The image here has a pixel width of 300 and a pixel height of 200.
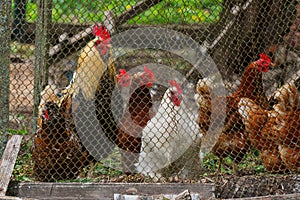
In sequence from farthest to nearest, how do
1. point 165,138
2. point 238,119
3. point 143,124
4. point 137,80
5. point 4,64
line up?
point 238,119 → point 137,80 → point 143,124 → point 165,138 → point 4,64

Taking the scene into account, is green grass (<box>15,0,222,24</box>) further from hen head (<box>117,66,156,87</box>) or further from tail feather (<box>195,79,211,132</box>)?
tail feather (<box>195,79,211,132</box>)

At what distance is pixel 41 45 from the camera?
13.8 ft

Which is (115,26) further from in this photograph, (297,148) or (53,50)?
(297,148)

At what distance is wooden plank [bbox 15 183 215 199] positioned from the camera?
11.1ft

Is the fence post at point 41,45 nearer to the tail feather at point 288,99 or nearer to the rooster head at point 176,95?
the rooster head at point 176,95

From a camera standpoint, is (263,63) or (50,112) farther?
(263,63)

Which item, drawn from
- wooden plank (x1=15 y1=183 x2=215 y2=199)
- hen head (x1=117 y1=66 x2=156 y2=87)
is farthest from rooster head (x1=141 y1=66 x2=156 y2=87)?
wooden plank (x1=15 y1=183 x2=215 y2=199)

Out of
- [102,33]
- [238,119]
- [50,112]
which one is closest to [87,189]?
[50,112]

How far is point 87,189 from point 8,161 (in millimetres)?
568

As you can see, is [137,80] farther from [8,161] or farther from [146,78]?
[8,161]

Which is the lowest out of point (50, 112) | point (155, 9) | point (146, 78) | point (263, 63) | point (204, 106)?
point (50, 112)

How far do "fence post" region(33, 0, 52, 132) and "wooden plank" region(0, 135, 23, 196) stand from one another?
36.1 inches

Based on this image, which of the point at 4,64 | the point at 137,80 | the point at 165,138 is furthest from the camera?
the point at 137,80

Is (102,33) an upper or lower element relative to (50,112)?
upper
